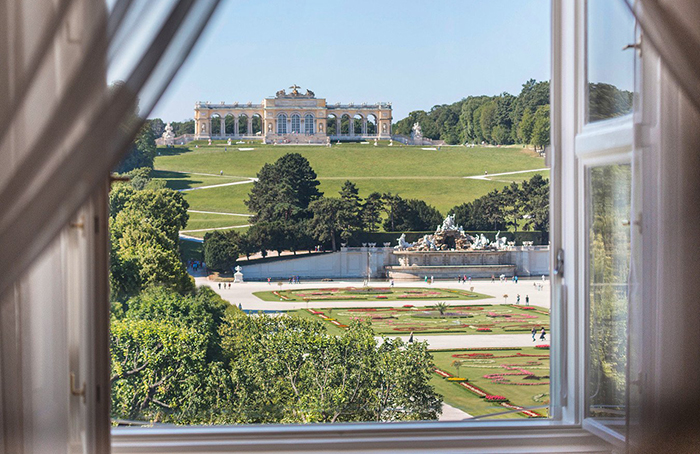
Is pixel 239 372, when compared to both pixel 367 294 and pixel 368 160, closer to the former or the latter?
pixel 367 294

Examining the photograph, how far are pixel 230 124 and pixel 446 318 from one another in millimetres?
1044

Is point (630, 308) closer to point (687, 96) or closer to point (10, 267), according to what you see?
point (687, 96)

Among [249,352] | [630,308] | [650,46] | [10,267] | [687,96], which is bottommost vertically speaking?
[249,352]

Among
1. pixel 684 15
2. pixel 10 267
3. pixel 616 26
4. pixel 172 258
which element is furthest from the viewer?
pixel 172 258

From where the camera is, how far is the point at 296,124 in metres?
2.22

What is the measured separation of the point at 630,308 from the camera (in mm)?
1618

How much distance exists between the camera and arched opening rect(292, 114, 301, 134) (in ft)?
7.03

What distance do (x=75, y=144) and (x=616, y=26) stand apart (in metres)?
1.29

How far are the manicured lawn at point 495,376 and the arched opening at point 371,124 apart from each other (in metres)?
0.83

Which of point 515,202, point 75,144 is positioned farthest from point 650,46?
point 75,144

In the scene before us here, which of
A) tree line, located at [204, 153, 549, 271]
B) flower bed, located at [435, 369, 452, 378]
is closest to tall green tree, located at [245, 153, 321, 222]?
tree line, located at [204, 153, 549, 271]

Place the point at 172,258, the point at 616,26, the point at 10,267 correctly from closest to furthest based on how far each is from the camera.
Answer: the point at 10,267, the point at 616,26, the point at 172,258

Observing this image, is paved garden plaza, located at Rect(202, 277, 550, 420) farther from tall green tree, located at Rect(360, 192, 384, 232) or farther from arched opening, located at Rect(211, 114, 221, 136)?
arched opening, located at Rect(211, 114, 221, 136)

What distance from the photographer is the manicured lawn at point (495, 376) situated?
2.29 m
